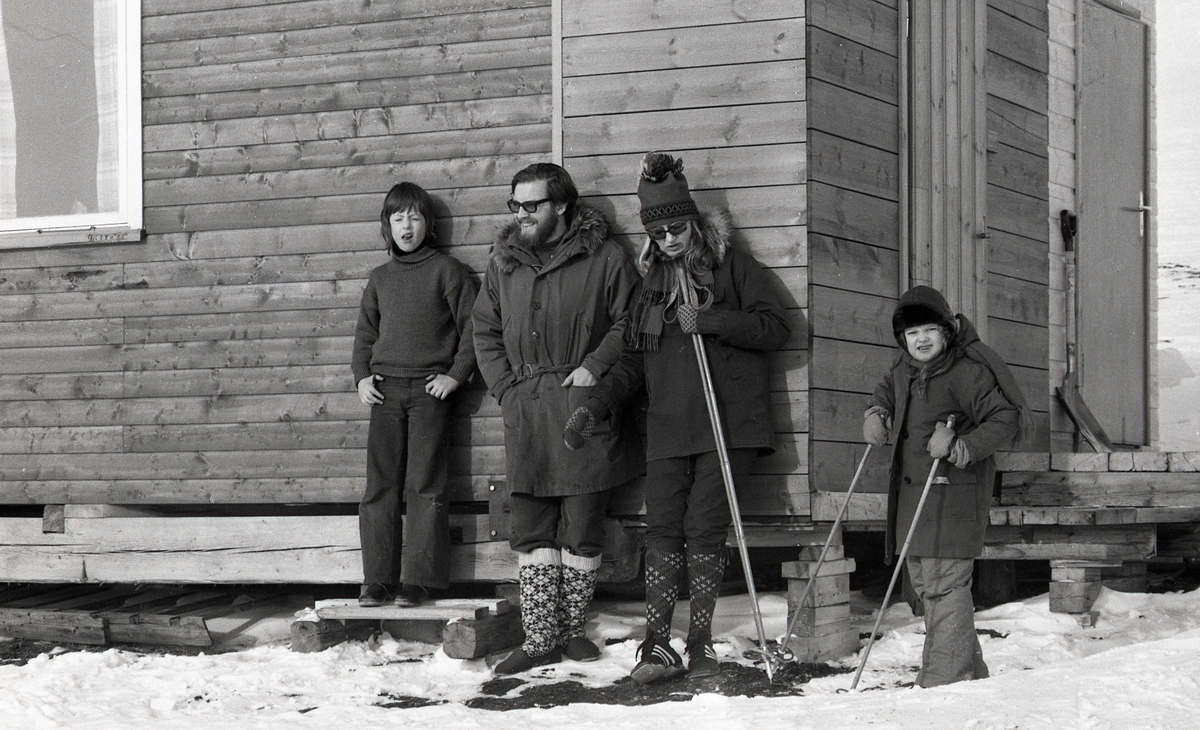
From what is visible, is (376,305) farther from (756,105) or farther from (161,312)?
(756,105)

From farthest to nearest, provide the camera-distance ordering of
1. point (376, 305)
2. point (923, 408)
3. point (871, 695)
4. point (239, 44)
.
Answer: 1. point (239, 44)
2. point (376, 305)
3. point (923, 408)
4. point (871, 695)

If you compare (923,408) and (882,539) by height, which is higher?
(923,408)

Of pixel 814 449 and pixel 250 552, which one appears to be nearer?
pixel 814 449

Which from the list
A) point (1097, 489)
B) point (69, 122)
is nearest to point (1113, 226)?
point (1097, 489)

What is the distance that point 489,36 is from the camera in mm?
6441

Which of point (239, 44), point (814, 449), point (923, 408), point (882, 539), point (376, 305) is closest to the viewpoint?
point (923, 408)

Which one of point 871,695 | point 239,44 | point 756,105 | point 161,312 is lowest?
point 871,695

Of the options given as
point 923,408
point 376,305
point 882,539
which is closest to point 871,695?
point 923,408

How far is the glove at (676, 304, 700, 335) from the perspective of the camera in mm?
5578

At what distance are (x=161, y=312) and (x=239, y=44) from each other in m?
1.30

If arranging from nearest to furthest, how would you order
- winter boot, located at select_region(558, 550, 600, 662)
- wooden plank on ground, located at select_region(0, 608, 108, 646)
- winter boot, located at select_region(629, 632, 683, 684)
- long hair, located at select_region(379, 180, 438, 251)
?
winter boot, located at select_region(629, 632, 683, 684) < winter boot, located at select_region(558, 550, 600, 662) < long hair, located at select_region(379, 180, 438, 251) < wooden plank on ground, located at select_region(0, 608, 108, 646)

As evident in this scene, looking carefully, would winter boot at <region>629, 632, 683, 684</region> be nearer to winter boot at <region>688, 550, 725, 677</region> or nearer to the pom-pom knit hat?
winter boot at <region>688, 550, 725, 677</region>

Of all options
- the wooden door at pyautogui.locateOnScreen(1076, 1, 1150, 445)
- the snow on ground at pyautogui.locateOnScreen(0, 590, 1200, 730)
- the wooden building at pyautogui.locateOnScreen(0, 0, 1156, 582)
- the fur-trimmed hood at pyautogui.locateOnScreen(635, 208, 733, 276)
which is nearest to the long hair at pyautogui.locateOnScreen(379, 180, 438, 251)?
the wooden building at pyautogui.locateOnScreen(0, 0, 1156, 582)

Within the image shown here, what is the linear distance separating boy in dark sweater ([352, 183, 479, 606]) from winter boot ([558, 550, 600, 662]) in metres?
0.62
